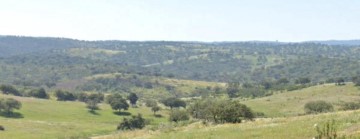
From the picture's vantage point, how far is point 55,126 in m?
125

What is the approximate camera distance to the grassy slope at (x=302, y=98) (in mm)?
154875

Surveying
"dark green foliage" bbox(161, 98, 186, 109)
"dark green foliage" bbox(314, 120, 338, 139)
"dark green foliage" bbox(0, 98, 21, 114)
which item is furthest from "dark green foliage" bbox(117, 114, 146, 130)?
"dark green foliage" bbox(314, 120, 338, 139)

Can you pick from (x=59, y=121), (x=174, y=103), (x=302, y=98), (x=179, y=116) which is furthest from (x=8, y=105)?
(x=302, y=98)

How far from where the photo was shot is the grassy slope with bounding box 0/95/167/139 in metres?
113

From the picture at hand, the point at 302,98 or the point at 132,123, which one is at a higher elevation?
the point at 302,98

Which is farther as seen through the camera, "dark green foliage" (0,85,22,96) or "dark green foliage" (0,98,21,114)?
"dark green foliage" (0,85,22,96)

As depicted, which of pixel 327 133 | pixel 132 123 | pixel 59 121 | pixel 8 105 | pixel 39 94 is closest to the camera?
pixel 327 133

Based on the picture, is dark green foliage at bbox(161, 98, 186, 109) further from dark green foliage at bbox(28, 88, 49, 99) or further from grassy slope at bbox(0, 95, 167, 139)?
dark green foliage at bbox(28, 88, 49, 99)

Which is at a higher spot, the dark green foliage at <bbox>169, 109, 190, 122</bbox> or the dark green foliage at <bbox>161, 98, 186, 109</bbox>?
the dark green foliage at <bbox>169, 109, 190, 122</bbox>

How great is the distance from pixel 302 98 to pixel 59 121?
81632 mm

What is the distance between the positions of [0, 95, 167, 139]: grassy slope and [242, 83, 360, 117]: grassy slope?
34274 millimetres

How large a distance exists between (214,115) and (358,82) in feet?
441

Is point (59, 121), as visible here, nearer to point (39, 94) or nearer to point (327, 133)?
point (39, 94)

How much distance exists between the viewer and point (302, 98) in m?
171
